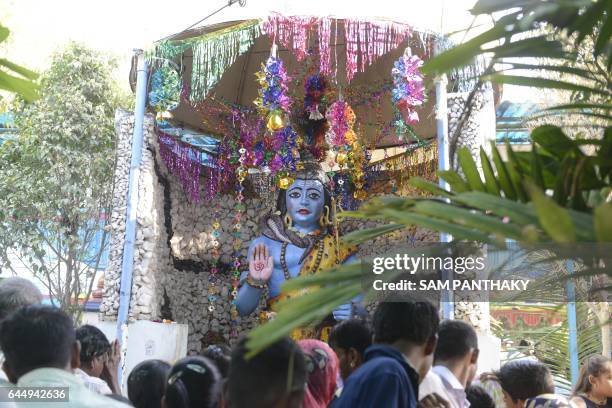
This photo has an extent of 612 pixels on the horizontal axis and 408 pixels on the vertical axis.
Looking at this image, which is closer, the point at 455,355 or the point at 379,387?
the point at 379,387

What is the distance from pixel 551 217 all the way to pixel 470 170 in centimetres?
45

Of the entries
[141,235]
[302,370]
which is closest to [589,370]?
[302,370]

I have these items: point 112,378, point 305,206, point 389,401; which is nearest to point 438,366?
point 389,401

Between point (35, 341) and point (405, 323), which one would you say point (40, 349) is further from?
point (405, 323)

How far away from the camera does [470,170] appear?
4.69 feet

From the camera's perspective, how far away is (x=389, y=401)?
2168mm

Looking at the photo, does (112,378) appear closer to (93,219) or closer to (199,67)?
(199,67)

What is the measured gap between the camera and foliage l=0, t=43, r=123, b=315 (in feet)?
34.0

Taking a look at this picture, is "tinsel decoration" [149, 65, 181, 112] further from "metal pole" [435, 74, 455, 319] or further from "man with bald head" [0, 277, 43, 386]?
"man with bald head" [0, 277, 43, 386]

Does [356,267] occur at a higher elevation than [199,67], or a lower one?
lower

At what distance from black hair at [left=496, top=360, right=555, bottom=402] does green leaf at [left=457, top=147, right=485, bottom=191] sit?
212 centimetres

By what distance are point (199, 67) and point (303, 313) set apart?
682 cm

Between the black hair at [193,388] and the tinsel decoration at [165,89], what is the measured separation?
5.40m

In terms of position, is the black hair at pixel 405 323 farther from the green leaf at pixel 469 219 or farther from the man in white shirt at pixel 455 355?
the green leaf at pixel 469 219
